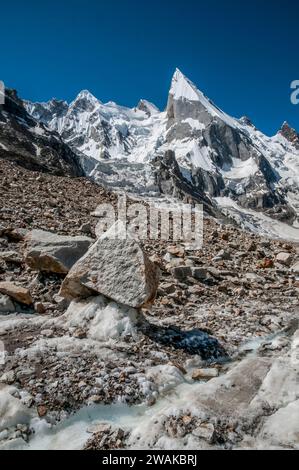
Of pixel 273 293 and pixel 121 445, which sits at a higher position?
pixel 273 293

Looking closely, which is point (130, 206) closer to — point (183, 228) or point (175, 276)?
point (183, 228)

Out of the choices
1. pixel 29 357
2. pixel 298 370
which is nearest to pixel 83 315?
pixel 29 357

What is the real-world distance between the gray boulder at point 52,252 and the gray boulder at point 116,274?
5.42 ft

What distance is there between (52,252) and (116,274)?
2.90 m

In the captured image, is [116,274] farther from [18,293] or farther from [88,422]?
[88,422]

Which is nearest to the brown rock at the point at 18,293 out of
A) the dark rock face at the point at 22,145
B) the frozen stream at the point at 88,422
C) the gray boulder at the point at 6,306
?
the gray boulder at the point at 6,306

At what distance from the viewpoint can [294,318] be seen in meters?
10.6

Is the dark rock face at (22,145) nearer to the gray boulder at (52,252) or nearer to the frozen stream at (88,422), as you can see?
the gray boulder at (52,252)

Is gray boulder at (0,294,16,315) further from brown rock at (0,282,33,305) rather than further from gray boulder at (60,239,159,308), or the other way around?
gray boulder at (60,239,159,308)

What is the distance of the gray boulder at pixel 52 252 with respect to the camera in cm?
1067

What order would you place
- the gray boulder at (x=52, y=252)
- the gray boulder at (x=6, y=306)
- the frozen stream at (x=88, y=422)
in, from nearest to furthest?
the frozen stream at (x=88, y=422), the gray boulder at (x=6, y=306), the gray boulder at (x=52, y=252)

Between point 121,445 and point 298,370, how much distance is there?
377 centimetres

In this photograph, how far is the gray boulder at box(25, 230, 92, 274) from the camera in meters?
10.7
